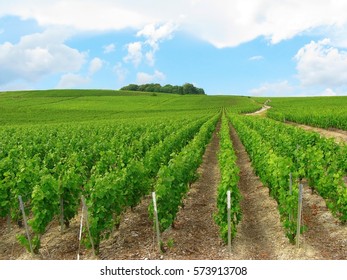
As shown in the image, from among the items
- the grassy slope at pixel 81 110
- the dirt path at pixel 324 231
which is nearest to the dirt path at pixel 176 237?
the dirt path at pixel 324 231

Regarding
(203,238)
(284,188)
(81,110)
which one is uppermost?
(81,110)

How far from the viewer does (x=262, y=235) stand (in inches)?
366

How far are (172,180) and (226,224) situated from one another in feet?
5.95

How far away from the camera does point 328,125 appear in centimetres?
3600

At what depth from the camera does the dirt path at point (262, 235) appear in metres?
8.20

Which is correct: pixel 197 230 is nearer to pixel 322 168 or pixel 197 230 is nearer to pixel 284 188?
pixel 284 188

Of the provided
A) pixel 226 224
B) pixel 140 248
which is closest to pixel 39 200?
pixel 140 248

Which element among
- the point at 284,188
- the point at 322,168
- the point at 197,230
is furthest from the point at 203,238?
the point at 322,168

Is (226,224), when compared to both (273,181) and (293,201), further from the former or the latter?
(273,181)

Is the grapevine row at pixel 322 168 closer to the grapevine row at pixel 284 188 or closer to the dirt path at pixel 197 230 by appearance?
the grapevine row at pixel 284 188

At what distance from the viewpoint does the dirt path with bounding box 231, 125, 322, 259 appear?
26.9ft

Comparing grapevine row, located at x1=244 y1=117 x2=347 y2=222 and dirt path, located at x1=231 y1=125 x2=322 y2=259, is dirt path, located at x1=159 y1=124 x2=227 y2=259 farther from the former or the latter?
grapevine row, located at x1=244 y1=117 x2=347 y2=222

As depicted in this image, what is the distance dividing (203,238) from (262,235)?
5.34 feet

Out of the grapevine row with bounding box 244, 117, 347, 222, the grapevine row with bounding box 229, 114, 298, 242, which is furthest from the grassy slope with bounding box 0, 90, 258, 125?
the grapevine row with bounding box 229, 114, 298, 242
